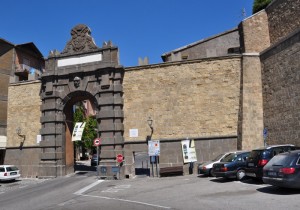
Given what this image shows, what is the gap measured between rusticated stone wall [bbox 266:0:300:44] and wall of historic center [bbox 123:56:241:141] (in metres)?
2.90

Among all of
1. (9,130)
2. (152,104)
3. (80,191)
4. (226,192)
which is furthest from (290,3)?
(9,130)

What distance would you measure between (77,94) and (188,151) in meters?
9.25

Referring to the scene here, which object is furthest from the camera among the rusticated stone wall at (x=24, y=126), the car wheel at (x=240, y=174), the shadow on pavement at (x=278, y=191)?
the rusticated stone wall at (x=24, y=126)

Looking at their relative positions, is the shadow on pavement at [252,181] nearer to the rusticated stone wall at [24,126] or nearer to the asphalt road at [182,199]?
the asphalt road at [182,199]

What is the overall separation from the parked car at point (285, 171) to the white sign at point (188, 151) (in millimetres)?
8445

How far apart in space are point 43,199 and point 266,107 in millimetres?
13804

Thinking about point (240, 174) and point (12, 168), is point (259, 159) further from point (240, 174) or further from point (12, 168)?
point (12, 168)

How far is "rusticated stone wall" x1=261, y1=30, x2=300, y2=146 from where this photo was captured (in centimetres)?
1708

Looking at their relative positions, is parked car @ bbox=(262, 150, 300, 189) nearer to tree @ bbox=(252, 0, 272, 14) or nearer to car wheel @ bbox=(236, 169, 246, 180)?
car wheel @ bbox=(236, 169, 246, 180)

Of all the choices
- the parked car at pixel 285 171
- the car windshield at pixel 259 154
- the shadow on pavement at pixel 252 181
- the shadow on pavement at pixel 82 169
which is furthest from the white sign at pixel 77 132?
the parked car at pixel 285 171

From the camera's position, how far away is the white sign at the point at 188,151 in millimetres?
19766

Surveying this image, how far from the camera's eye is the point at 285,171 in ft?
34.5

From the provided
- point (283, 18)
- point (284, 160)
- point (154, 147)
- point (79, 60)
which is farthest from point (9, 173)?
point (283, 18)

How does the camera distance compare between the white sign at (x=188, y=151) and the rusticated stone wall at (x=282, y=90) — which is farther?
the white sign at (x=188, y=151)
